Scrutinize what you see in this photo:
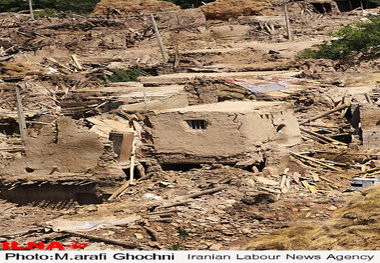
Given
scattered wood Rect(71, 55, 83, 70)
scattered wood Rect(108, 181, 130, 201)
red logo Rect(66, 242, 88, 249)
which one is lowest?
scattered wood Rect(71, 55, 83, 70)

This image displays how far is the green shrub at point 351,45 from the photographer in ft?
81.8

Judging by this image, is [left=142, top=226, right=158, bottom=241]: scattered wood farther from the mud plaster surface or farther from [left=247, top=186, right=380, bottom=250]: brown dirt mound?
the mud plaster surface

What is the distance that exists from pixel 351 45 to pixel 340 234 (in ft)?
52.1

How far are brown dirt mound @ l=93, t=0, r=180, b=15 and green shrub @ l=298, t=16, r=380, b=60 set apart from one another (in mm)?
11909

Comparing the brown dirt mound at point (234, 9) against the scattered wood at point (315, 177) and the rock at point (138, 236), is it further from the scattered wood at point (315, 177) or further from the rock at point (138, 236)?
the rock at point (138, 236)

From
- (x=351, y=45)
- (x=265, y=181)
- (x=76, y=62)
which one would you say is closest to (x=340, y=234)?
(x=265, y=181)

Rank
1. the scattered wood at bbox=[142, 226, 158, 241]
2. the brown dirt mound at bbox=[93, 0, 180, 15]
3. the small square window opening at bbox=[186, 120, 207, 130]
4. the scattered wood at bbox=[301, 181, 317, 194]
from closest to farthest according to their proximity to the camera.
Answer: the scattered wood at bbox=[142, 226, 158, 241] < the scattered wood at bbox=[301, 181, 317, 194] < the small square window opening at bbox=[186, 120, 207, 130] < the brown dirt mound at bbox=[93, 0, 180, 15]

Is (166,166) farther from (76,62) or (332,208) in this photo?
(76,62)

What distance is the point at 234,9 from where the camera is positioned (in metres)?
35.6

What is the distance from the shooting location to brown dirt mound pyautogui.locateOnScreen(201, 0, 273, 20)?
117 feet

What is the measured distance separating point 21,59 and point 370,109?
1796 cm

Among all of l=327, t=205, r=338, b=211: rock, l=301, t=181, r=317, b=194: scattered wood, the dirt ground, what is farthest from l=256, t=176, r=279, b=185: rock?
l=327, t=205, r=338, b=211: rock

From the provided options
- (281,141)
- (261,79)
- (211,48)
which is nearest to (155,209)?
(281,141)

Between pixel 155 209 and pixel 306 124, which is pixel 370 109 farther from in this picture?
pixel 155 209
